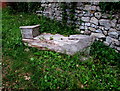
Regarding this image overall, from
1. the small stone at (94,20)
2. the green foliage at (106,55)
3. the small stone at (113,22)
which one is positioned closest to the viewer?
the green foliage at (106,55)

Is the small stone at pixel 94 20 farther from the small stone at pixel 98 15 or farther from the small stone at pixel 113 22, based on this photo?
the small stone at pixel 113 22

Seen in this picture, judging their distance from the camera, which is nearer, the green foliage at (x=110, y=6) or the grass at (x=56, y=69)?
the grass at (x=56, y=69)

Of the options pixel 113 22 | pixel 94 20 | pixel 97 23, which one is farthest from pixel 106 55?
pixel 94 20

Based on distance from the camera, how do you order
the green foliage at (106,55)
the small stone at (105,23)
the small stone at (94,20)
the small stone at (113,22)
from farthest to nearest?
the small stone at (94,20), the small stone at (105,23), the small stone at (113,22), the green foliage at (106,55)

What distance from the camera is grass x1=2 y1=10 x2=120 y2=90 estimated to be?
9.04 feet

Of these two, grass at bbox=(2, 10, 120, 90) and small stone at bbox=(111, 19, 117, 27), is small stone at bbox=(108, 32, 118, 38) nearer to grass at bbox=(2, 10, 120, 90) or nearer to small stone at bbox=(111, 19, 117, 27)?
small stone at bbox=(111, 19, 117, 27)

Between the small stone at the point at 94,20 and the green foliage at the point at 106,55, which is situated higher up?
the small stone at the point at 94,20

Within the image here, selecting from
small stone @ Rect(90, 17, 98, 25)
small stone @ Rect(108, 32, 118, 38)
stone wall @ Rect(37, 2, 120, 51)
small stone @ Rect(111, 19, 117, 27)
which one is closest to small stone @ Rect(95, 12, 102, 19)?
stone wall @ Rect(37, 2, 120, 51)

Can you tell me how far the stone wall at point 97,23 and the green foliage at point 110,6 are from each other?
6.2 inches

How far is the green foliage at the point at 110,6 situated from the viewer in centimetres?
383

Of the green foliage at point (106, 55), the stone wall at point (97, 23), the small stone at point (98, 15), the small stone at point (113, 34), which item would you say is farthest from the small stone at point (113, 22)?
the green foliage at point (106, 55)

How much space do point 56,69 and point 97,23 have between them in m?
2.42

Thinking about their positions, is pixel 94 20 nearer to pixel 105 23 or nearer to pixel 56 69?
pixel 105 23

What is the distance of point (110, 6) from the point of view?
3.99m
